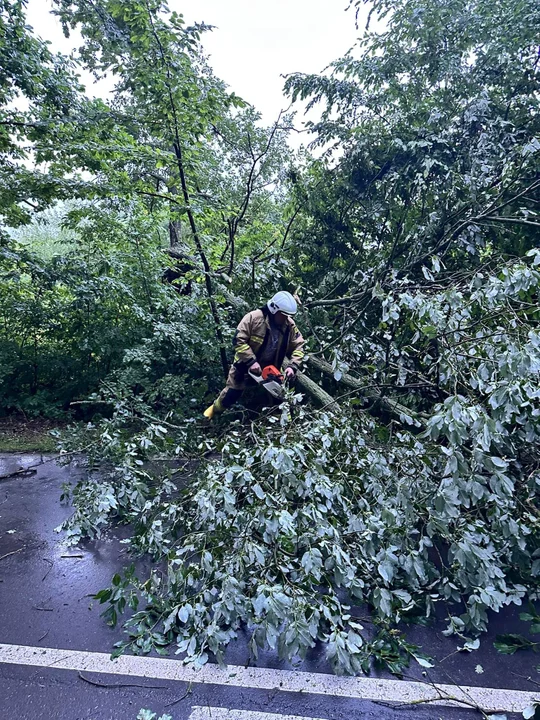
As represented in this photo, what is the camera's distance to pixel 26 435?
553 cm

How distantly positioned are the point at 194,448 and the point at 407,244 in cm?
323

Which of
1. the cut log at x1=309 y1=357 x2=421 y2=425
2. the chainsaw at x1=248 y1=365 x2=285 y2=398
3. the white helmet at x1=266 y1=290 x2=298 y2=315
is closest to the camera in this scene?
the cut log at x1=309 y1=357 x2=421 y2=425

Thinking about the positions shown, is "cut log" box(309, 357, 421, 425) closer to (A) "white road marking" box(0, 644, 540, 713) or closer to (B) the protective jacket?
(B) the protective jacket

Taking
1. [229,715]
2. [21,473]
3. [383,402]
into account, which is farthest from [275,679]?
[21,473]

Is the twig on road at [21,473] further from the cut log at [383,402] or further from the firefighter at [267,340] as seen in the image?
the cut log at [383,402]

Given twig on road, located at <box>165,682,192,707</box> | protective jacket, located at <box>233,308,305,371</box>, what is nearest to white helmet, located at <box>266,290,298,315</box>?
protective jacket, located at <box>233,308,305,371</box>

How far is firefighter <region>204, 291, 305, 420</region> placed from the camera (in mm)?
4016

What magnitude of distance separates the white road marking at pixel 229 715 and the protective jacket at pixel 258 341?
280 centimetres

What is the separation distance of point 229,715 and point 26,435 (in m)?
5.03

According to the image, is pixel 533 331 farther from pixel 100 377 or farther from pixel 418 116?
pixel 100 377

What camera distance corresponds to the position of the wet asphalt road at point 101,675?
5.28 feet

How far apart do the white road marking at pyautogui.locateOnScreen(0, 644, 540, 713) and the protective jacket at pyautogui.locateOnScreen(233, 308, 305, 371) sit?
2630mm

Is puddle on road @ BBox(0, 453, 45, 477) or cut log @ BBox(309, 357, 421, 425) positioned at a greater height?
cut log @ BBox(309, 357, 421, 425)

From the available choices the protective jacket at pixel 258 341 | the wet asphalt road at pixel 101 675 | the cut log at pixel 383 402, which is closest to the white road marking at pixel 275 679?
the wet asphalt road at pixel 101 675
